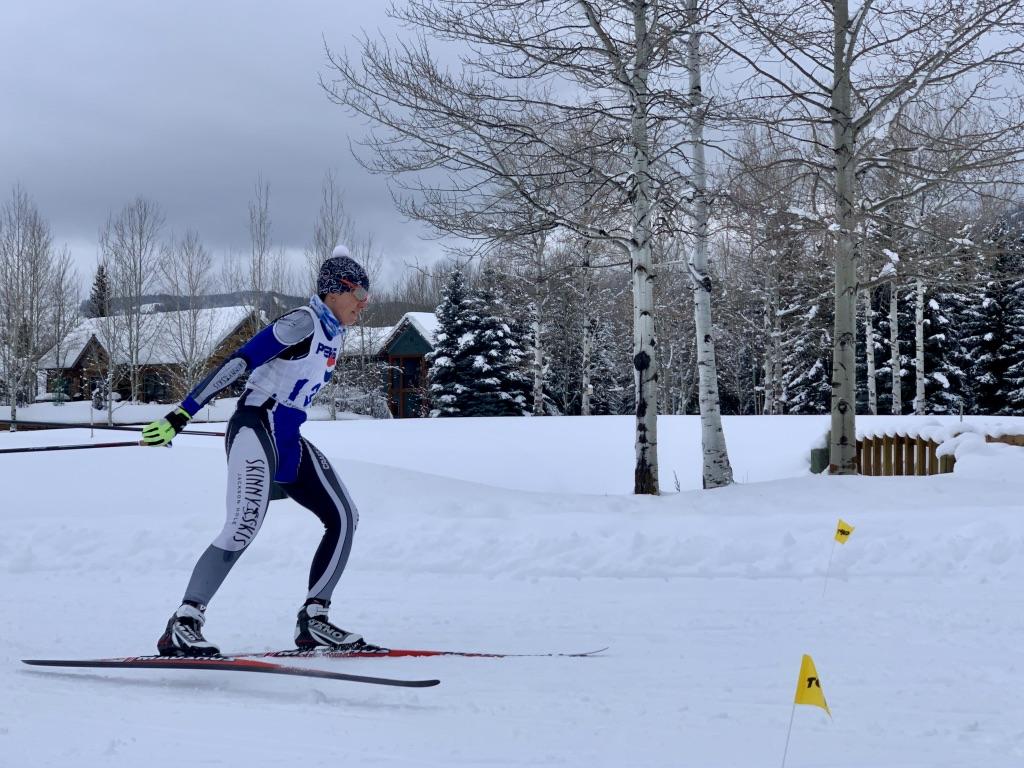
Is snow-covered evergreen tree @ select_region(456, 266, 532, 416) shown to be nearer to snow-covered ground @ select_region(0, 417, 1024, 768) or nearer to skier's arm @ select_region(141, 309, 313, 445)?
snow-covered ground @ select_region(0, 417, 1024, 768)

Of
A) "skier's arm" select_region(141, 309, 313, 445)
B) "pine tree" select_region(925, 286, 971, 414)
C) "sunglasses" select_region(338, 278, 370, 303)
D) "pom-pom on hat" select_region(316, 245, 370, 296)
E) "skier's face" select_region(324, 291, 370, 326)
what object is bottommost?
"skier's arm" select_region(141, 309, 313, 445)

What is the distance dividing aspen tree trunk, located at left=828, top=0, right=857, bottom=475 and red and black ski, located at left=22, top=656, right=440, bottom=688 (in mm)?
8227

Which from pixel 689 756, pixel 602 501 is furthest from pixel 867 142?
pixel 689 756

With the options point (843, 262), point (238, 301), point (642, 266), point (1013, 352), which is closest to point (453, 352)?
point (238, 301)

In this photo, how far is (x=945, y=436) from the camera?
12.0 m

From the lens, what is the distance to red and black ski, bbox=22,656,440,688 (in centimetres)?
355

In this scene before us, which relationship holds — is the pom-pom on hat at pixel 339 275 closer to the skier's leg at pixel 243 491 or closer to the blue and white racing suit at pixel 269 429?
the blue and white racing suit at pixel 269 429

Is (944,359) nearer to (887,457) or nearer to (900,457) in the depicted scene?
(887,457)

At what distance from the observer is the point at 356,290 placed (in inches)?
177

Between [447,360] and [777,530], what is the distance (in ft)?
95.4

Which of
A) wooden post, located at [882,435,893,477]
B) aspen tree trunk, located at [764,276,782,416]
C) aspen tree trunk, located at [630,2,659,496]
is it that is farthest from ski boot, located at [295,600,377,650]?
aspen tree trunk, located at [764,276,782,416]

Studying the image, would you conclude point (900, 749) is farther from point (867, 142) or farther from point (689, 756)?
point (867, 142)

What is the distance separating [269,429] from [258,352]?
387 millimetres

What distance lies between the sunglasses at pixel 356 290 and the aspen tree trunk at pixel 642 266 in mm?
6318
